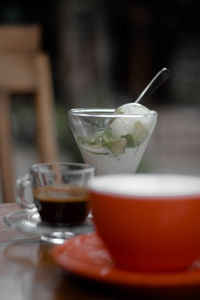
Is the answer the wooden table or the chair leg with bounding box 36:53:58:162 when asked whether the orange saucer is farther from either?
the chair leg with bounding box 36:53:58:162

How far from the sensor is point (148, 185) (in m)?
0.59

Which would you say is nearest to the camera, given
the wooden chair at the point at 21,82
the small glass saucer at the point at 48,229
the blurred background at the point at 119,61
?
the small glass saucer at the point at 48,229

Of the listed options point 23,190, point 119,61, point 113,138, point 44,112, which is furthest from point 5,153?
point 119,61

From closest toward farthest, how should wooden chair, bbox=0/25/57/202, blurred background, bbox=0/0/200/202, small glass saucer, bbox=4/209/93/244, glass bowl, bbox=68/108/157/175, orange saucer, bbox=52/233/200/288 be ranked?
orange saucer, bbox=52/233/200/288 < small glass saucer, bbox=4/209/93/244 < glass bowl, bbox=68/108/157/175 < wooden chair, bbox=0/25/57/202 < blurred background, bbox=0/0/200/202

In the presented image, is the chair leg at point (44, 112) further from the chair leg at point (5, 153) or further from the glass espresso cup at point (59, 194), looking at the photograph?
the glass espresso cup at point (59, 194)

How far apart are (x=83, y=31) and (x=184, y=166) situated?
1.13 m

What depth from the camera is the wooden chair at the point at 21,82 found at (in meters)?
1.39

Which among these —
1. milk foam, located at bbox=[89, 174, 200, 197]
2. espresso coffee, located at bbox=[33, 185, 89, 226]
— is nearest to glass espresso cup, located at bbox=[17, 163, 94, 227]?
espresso coffee, located at bbox=[33, 185, 89, 226]

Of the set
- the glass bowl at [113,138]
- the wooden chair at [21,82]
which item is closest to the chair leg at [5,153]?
the wooden chair at [21,82]

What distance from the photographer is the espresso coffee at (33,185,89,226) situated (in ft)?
2.29

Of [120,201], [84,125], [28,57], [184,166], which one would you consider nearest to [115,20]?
[184,166]

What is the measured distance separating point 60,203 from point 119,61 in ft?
15.3

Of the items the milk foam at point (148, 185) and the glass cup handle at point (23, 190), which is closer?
the milk foam at point (148, 185)

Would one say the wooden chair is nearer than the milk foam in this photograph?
No
